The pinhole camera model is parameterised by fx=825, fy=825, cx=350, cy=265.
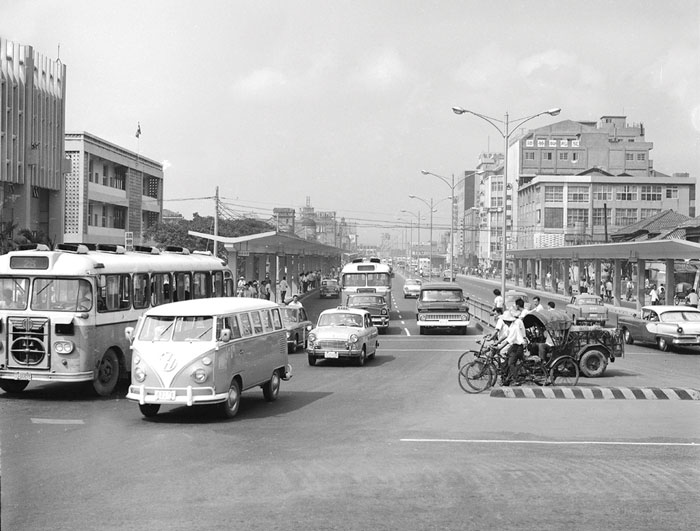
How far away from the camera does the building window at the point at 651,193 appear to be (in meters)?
114

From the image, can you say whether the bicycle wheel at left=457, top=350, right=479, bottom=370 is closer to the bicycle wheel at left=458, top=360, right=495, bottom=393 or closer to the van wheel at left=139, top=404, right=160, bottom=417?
the bicycle wheel at left=458, top=360, right=495, bottom=393

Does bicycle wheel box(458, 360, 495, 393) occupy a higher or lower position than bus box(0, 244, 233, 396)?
lower

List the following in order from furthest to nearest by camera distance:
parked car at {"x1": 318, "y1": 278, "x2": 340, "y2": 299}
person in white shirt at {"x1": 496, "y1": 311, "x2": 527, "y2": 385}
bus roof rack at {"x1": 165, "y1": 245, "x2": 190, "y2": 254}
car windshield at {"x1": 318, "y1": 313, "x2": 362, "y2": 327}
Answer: parked car at {"x1": 318, "y1": 278, "x2": 340, "y2": 299}
car windshield at {"x1": 318, "y1": 313, "x2": 362, "y2": 327}
bus roof rack at {"x1": 165, "y1": 245, "x2": 190, "y2": 254}
person in white shirt at {"x1": 496, "y1": 311, "x2": 527, "y2": 385}

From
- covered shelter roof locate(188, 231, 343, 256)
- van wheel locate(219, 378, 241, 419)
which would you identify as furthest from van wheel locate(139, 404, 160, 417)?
covered shelter roof locate(188, 231, 343, 256)

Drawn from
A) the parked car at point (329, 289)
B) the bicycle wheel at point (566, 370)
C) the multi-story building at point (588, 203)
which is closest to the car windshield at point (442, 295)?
the bicycle wheel at point (566, 370)

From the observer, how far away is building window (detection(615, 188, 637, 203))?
11428cm

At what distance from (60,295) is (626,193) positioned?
108 m

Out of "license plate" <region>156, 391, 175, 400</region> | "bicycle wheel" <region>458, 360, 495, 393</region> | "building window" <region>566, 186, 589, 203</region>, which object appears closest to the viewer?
"license plate" <region>156, 391, 175, 400</region>

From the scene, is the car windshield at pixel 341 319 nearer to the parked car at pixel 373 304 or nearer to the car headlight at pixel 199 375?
the parked car at pixel 373 304

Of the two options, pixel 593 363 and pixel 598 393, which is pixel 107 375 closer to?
pixel 598 393

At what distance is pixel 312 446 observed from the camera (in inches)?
460

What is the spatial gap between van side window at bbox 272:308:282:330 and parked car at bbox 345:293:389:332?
688 inches

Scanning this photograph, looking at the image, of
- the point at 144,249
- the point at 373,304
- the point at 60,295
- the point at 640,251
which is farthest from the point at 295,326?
the point at 640,251

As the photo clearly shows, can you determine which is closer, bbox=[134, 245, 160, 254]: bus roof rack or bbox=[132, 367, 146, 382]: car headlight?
bbox=[132, 367, 146, 382]: car headlight
